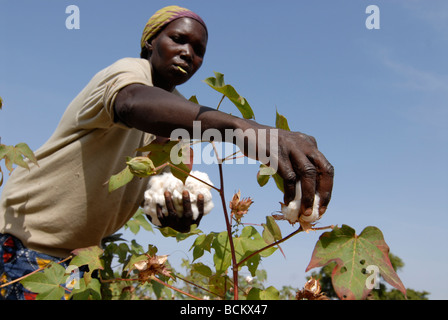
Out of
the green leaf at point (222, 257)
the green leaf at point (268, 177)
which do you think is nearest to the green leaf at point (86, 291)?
the green leaf at point (222, 257)

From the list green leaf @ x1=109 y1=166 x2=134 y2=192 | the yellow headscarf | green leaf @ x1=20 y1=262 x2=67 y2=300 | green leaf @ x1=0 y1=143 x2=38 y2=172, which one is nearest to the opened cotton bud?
green leaf @ x1=109 y1=166 x2=134 y2=192

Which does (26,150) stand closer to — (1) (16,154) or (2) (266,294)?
(1) (16,154)

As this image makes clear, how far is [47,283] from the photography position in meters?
1.38

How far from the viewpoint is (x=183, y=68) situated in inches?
63.1

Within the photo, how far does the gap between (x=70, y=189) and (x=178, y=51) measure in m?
0.63

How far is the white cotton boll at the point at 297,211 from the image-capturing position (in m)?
0.79

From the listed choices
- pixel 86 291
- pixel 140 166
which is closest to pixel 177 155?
pixel 140 166

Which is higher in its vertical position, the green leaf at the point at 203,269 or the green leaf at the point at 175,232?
the green leaf at the point at 175,232

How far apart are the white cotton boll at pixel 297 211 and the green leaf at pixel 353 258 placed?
0.09m
